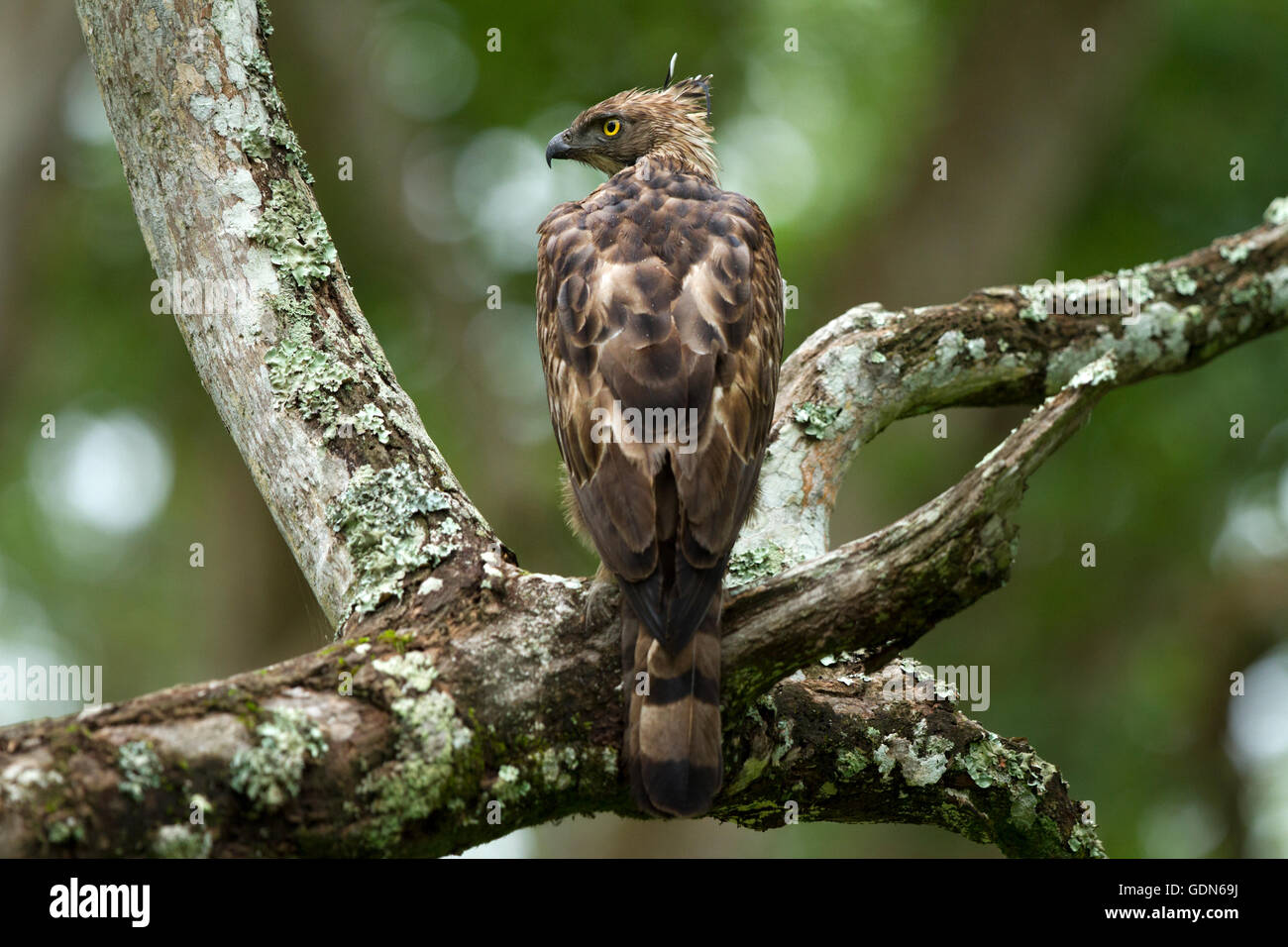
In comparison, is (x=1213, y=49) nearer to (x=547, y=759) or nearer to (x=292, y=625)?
(x=292, y=625)

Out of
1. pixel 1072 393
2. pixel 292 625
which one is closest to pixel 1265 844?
pixel 292 625

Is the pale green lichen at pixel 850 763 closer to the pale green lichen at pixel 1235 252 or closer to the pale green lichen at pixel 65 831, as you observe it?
the pale green lichen at pixel 65 831

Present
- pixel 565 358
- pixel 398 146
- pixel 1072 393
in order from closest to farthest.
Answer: pixel 1072 393 < pixel 565 358 < pixel 398 146

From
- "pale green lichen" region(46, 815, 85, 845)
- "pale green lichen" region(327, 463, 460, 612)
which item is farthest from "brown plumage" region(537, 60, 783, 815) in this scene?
"pale green lichen" region(46, 815, 85, 845)

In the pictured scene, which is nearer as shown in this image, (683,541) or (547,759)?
(547,759)

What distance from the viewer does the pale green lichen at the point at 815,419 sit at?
4.66 meters

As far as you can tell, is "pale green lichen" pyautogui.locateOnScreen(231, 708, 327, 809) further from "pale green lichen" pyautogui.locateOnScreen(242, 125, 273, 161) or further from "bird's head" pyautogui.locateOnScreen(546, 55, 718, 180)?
"bird's head" pyautogui.locateOnScreen(546, 55, 718, 180)

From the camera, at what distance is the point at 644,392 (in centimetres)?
345

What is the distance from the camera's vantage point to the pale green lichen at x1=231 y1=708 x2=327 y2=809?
7.89ft

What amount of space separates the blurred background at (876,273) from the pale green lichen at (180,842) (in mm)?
5940

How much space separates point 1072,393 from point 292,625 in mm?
7328

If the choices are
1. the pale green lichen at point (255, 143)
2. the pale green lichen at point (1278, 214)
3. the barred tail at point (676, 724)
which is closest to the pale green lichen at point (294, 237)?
the pale green lichen at point (255, 143)

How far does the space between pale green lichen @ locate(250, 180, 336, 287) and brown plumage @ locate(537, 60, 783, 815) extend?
762mm
